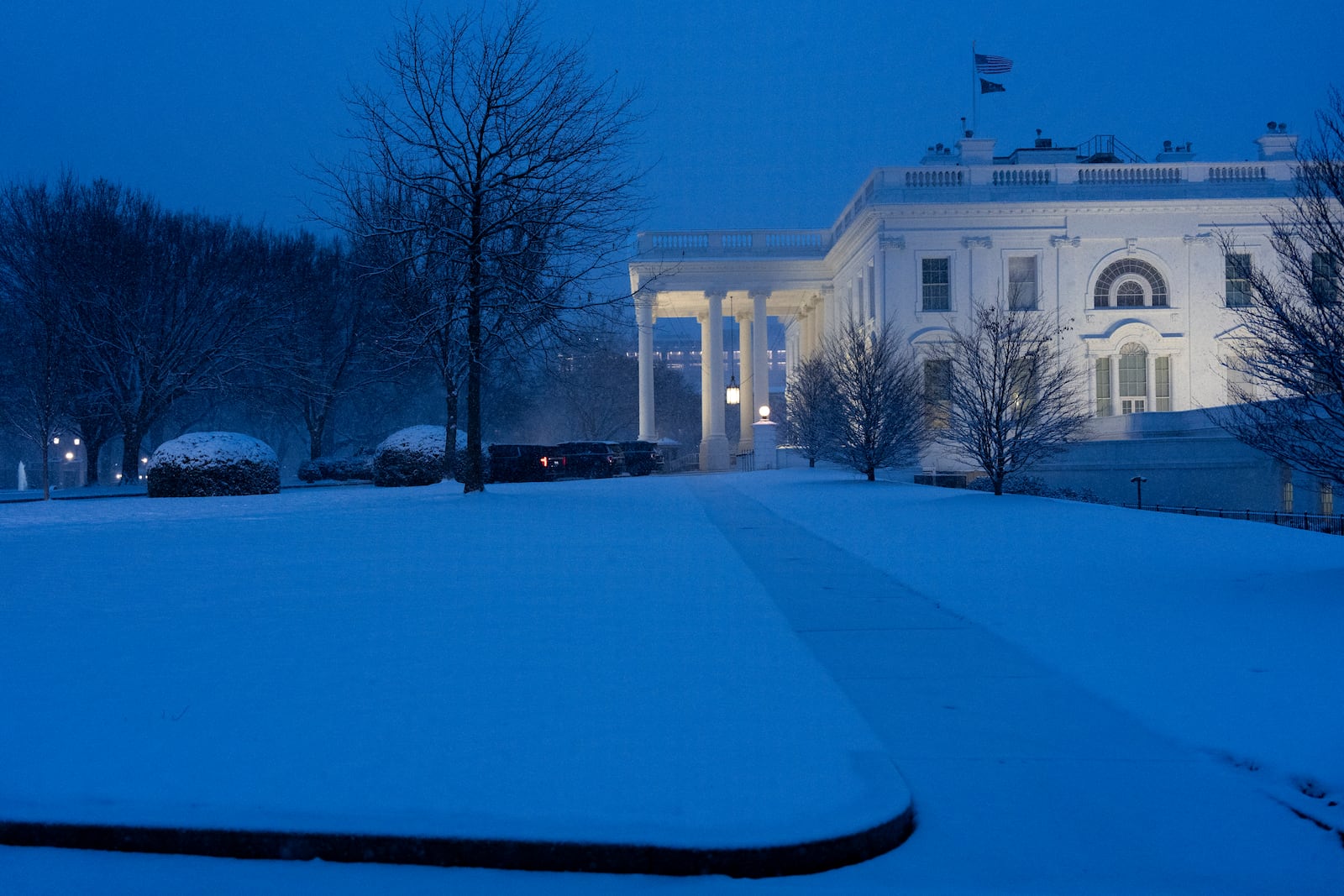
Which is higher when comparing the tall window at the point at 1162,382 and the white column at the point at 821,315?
the white column at the point at 821,315

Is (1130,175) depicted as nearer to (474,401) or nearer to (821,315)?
(821,315)

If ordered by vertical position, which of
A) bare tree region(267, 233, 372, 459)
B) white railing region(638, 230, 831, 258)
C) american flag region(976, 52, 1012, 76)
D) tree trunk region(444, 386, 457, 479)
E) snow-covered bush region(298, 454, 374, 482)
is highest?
american flag region(976, 52, 1012, 76)

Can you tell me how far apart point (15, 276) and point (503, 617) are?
2936 centimetres

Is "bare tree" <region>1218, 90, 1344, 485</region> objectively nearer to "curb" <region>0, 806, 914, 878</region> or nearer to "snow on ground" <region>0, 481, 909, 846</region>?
"snow on ground" <region>0, 481, 909, 846</region>

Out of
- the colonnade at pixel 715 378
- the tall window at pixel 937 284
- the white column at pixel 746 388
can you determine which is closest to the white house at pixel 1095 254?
the tall window at pixel 937 284

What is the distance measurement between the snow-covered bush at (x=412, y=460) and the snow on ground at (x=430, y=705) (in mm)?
13653

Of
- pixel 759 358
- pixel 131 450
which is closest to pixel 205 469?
pixel 131 450

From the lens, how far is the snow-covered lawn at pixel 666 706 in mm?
2941

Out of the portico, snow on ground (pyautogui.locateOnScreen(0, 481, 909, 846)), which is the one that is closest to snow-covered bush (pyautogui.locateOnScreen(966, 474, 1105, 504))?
snow on ground (pyautogui.locateOnScreen(0, 481, 909, 846))

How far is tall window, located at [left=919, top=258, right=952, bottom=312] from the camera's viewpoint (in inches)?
1421

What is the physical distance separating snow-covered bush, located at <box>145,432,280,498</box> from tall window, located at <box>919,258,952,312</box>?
25.8m

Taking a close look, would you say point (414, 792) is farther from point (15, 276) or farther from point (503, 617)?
point (15, 276)

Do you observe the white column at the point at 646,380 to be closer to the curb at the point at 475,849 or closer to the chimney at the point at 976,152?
the chimney at the point at 976,152

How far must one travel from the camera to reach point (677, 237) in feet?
143
